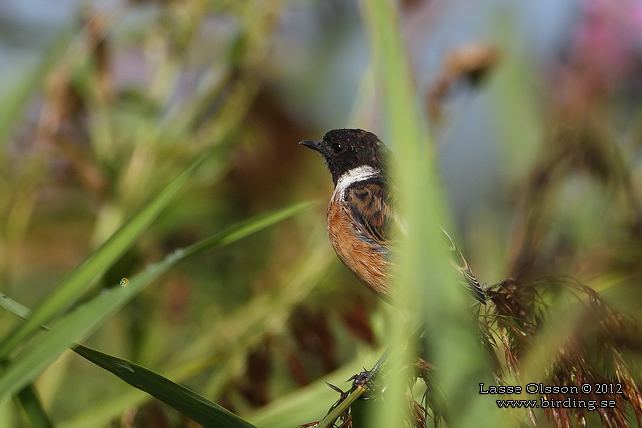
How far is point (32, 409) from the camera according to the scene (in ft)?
3.77

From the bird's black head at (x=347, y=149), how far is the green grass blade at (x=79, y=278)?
2.26 feet

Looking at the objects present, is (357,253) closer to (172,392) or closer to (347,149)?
(347,149)

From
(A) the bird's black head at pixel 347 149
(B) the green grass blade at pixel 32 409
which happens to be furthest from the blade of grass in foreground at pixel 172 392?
(A) the bird's black head at pixel 347 149

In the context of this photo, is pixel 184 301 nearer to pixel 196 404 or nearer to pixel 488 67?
pixel 488 67

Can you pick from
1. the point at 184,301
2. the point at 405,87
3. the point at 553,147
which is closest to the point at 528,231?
the point at 553,147

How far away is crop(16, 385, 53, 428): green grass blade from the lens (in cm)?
113

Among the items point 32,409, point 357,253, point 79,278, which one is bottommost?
point 32,409

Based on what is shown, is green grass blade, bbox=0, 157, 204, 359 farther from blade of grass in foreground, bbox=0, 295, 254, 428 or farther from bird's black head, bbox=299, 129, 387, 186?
bird's black head, bbox=299, 129, 387, 186

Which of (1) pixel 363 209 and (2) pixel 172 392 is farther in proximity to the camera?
(1) pixel 363 209

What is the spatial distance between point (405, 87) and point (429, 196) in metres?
0.16

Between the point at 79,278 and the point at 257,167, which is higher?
the point at 257,167

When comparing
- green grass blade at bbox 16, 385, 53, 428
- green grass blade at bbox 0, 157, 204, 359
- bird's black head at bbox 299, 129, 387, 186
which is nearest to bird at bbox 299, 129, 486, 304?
bird's black head at bbox 299, 129, 387, 186

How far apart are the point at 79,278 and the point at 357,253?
0.64 meters

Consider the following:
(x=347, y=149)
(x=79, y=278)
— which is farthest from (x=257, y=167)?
(x=79, y=278)
